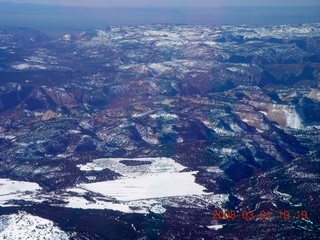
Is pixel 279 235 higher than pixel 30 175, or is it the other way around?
pixel 279 235

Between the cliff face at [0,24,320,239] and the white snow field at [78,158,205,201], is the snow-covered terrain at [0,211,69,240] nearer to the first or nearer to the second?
the cliff face at [0,24,320,239]

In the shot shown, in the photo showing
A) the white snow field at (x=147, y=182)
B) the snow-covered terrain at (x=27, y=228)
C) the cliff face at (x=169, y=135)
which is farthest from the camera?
the white snow field at (x=147, y=182)

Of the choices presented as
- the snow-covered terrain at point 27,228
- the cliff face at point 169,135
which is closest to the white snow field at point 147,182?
the cliff face at point 169,135

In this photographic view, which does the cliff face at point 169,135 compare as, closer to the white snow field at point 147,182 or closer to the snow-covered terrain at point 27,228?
the white snow field at point 147,182

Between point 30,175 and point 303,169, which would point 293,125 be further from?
point 30,175

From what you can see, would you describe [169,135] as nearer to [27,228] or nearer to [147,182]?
[147,182]

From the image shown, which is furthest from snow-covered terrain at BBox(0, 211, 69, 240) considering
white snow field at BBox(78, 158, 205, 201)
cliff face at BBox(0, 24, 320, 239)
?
white snow field at BBox(78, 158, 205, 201)

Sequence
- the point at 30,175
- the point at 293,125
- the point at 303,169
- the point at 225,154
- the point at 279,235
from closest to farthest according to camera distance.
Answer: the point at 279,235
the point at 303,169
the point at 30,175
the point at 225,154
the point at 293,125

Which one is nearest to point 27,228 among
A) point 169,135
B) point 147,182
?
point 147,182

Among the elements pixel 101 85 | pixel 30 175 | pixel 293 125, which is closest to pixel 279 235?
pixel 30 175
